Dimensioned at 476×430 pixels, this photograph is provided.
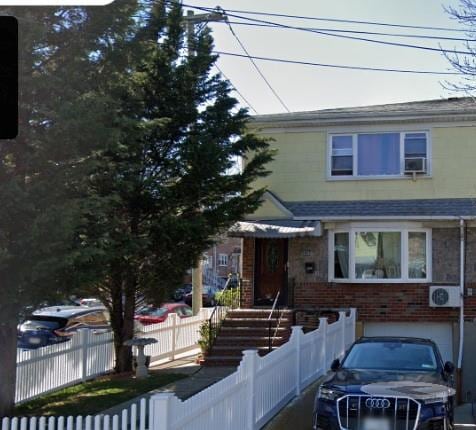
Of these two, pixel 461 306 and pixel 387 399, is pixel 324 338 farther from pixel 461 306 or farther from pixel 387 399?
pixel 461 306

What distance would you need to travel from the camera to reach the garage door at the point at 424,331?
54.9 ft

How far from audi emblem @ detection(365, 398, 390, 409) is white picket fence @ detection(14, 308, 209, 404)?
571 cm

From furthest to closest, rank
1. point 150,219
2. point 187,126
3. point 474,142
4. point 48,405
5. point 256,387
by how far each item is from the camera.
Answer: point 474,142
point 187,126
point 150,219
point 48,405
point 256,387

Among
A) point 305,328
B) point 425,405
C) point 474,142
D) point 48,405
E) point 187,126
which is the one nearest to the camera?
point 425,405

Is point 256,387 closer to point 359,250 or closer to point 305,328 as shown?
point 305,328

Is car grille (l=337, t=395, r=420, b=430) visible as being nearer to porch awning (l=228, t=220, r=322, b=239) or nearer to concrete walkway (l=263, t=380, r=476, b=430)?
concrete walkway (l=263, t=380, r=476, b=430)

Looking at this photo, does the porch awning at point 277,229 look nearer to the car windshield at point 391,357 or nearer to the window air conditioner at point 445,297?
the window air conditioner at point 445,297

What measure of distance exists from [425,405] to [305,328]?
28.9ft

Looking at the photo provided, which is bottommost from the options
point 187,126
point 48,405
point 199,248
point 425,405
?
point 48,405

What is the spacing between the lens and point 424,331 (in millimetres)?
16875

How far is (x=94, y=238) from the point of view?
9.07 m

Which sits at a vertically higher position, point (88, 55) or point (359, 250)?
point (88, 55)

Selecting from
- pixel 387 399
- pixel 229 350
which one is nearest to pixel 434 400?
pixel 387 399

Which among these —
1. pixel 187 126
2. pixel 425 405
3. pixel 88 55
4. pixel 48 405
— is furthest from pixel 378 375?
pixel 187 126
